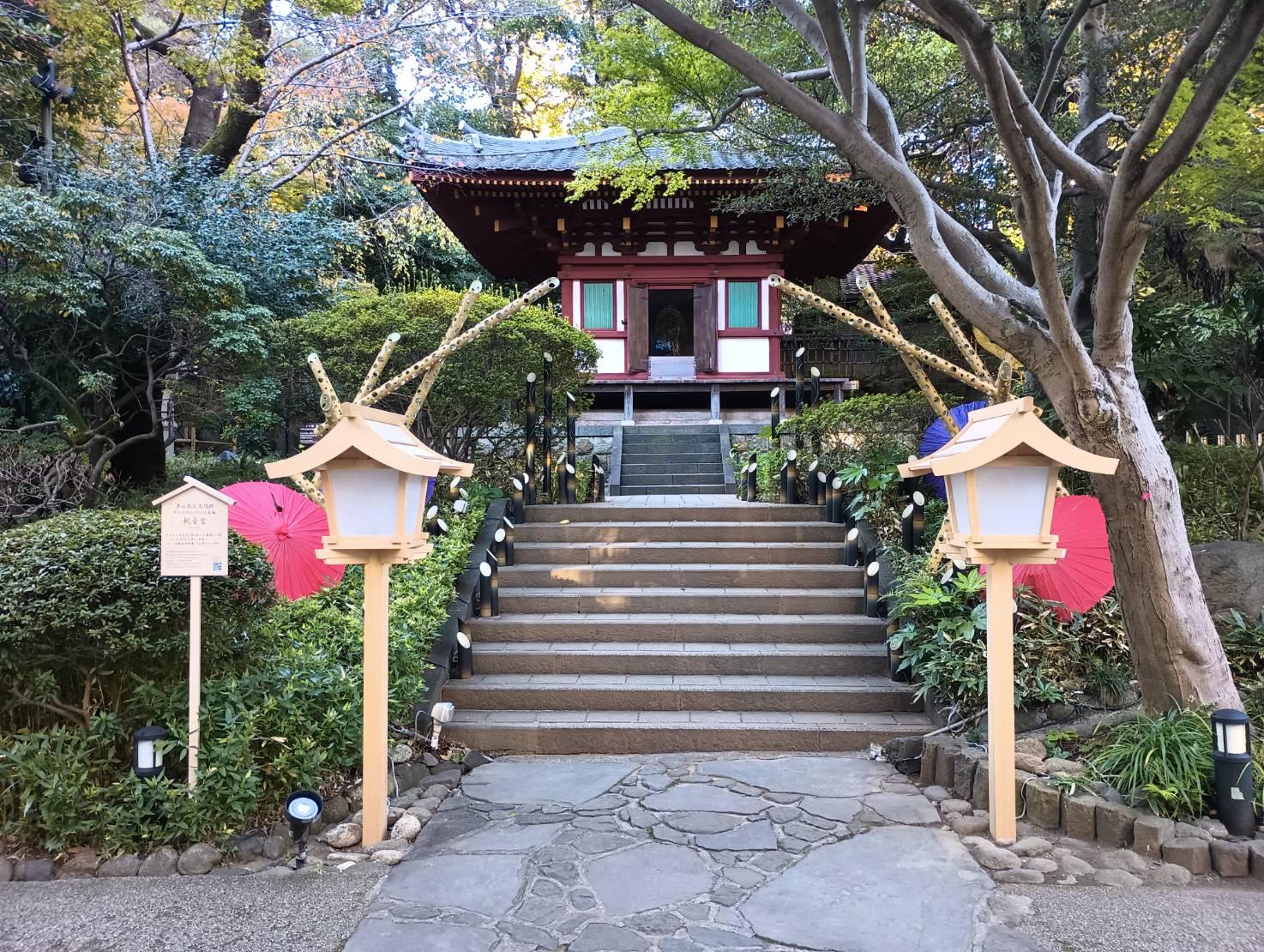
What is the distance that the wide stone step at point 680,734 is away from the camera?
4113 mm

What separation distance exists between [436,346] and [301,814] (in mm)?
5136

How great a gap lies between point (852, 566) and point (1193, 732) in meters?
2.57

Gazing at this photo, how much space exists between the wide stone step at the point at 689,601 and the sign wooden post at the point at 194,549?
8.16ft

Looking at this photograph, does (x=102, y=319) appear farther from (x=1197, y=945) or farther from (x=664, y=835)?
(x=1197, y=945)

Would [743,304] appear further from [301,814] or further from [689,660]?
[301,814]

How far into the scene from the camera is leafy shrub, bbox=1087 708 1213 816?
9.80 feet

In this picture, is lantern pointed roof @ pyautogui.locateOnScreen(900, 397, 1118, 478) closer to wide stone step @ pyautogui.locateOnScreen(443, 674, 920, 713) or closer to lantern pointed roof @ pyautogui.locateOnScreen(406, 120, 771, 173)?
wide stone step @ pyautogui.locateOnScreen(443, 674, 920, 713)

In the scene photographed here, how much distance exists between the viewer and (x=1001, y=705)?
311 centimetres

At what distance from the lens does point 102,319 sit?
725 cm

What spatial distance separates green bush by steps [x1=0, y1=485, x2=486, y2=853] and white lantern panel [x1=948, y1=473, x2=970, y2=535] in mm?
2868

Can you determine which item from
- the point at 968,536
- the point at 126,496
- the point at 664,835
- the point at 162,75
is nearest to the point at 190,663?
the point at 664,835

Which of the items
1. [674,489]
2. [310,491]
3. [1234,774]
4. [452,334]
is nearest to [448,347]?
[452,334]

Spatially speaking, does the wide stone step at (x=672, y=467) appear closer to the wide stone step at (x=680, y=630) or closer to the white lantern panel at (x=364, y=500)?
the wide stone step at (x=680, y=630)

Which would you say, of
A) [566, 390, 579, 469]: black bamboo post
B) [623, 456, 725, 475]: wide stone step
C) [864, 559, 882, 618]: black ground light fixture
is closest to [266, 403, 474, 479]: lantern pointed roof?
[864, 559, 882, 618]: black ground light fixture
